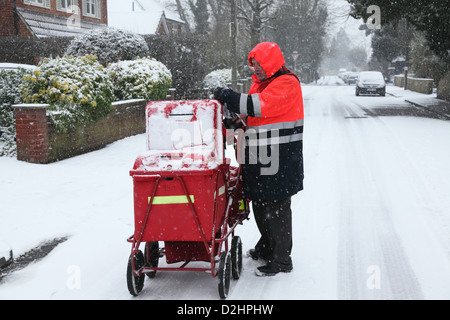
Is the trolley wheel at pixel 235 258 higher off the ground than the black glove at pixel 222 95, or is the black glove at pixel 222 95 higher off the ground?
the black glove at pixel 222 95

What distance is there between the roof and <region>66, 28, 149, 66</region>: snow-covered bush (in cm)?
755

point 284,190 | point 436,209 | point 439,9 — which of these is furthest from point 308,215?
point 439,9

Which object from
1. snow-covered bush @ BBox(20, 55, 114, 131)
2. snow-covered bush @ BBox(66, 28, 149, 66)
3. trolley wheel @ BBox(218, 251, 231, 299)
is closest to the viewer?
trolley wheel @ BBox(218, 251, 231, 299)

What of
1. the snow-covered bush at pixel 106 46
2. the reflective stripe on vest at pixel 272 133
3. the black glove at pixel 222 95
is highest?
the snow-covered bush at pixel 106 46

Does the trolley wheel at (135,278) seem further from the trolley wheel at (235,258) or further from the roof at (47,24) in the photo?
the roof at (47,24)

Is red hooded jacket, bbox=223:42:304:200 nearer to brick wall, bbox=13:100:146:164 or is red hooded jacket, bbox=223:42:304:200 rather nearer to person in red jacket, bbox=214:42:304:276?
person in red jacket, bbox=214:42:304:276

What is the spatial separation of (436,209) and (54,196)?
4.98 m

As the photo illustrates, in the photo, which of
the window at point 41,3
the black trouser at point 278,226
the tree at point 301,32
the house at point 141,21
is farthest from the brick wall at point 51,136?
the tree at point 301,32

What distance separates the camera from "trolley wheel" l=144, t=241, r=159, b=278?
13.9ft

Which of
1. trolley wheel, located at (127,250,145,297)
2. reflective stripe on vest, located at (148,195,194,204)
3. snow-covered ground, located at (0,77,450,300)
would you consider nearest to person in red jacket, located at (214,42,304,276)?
snow-covered ground, located at (0,77,450,300)

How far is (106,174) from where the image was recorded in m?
8.64

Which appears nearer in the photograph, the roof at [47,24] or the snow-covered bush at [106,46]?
the snow-covered bush at [106,46]

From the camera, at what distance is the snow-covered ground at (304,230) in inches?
167

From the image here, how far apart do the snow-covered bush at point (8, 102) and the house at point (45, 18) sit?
1090cm
